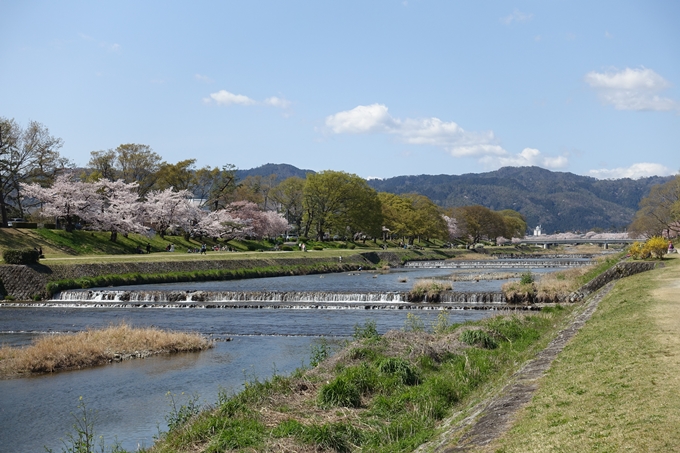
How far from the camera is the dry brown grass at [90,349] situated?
19.7m

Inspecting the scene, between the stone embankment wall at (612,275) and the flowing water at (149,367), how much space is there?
5183 mm

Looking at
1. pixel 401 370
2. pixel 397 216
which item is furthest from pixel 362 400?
pixel 397 216

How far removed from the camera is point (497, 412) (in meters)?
9.05

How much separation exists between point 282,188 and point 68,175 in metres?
47.1

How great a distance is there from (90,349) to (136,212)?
57.6m

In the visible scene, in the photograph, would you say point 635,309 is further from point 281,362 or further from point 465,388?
point 281,362

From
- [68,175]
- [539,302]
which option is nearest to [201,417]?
[539,302]

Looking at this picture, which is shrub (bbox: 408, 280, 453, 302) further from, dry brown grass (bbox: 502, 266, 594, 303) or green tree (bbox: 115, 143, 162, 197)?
green tree (bbox: 115, 143, 162, 197)

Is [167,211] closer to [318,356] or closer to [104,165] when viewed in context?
[104,165]

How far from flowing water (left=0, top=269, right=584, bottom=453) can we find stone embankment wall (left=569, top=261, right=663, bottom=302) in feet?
17.0

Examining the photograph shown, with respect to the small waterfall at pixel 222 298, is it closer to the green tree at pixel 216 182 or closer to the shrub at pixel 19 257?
the shrub at pixel 19 257

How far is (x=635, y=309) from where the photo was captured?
56.9 feet

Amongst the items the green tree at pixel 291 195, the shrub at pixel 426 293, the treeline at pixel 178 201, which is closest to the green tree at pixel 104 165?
the treeline at pixel 178 201

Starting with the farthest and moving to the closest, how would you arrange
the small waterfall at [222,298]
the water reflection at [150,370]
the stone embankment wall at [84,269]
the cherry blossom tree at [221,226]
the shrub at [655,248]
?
the cherry blossom tree at [221,226] → the stone embankment wall at [84,269] → the small waterfall at [222,298] → the shrub at [655,248] → the water reflection at [150,370]
